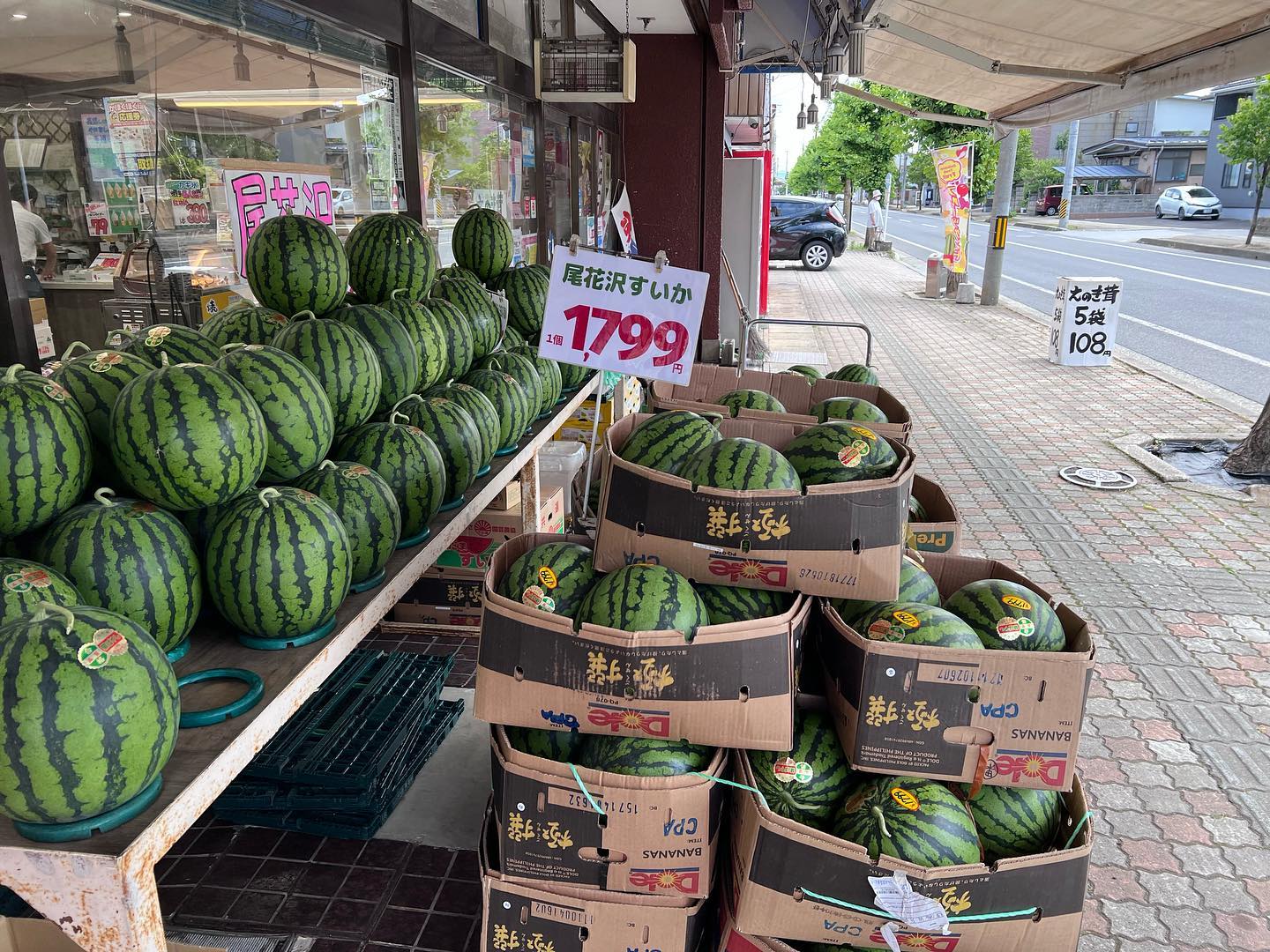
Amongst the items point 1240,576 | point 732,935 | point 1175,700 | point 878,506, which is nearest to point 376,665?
point 732,935

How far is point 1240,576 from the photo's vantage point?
520cm

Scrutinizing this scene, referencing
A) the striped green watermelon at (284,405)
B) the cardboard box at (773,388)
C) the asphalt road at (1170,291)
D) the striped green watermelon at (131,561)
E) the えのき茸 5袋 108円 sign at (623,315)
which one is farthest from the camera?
the asphalt road at (1170,291)

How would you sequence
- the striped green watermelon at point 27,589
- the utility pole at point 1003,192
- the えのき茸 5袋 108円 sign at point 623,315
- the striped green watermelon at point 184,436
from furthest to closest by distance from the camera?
the utility pole at point 1003,192 → the えのき茸 5袋 108円 sign at point 623,315 → the striped green watermelon at point 184,436 → the striped green watermelon at point 27,589

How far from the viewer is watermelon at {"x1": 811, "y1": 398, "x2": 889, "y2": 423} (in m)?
3.17

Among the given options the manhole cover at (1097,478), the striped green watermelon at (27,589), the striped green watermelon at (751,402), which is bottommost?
the manhole cover at (1097,478)

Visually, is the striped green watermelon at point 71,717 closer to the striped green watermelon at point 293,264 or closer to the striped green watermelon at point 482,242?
the striped green watermelon at point 293,264

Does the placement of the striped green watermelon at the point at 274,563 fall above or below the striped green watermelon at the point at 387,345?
below

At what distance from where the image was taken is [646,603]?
2.05 meters

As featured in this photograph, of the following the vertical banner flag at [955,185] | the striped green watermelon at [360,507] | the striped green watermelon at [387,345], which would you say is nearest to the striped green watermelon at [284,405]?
the striped green watermelon at [360,507]

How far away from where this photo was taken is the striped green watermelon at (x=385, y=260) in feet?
9.99

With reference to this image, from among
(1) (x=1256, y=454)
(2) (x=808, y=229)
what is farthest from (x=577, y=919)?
(2) (x=808, y=229)

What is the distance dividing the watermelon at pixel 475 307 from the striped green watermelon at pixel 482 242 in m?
0.47

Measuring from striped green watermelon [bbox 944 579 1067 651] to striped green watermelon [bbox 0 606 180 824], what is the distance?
6.38ft

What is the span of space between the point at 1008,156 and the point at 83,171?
50.0ft
